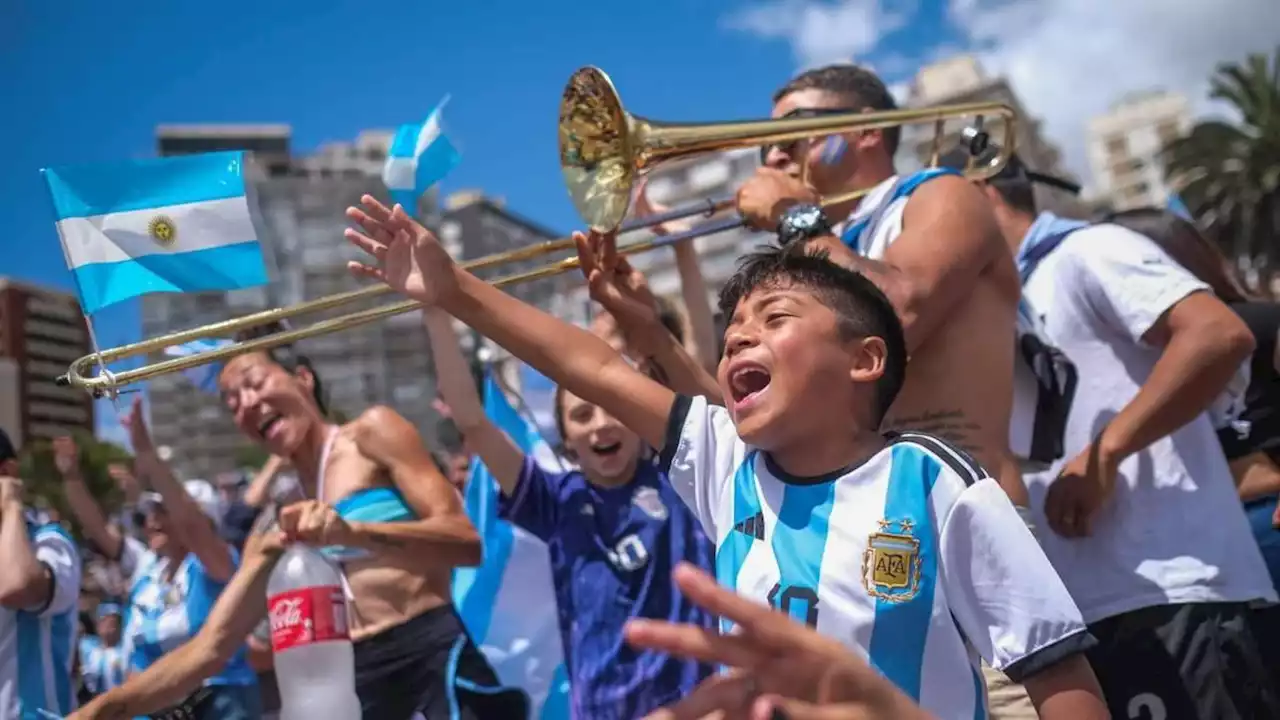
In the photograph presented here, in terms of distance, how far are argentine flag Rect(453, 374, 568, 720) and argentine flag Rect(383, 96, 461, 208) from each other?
1.41 m

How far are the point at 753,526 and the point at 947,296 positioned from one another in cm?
77

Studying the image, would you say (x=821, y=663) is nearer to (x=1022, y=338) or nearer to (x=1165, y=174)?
(x=1022, y=338)

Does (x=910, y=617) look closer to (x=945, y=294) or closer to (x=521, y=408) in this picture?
(x=945, y=294)

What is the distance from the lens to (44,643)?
16.9ft

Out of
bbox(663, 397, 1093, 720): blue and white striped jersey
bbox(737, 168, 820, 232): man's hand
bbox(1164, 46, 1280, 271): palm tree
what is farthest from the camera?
bbox(1164, 46, 1280, 271): palm tree

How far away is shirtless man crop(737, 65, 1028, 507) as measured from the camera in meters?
2.54

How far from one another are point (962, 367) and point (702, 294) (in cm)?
156

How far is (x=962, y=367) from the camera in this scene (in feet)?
8.69

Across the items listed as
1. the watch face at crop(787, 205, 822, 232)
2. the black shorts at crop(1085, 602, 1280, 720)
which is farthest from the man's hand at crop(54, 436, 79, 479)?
the black shorts at crop(1085, 602, 1280, 720)

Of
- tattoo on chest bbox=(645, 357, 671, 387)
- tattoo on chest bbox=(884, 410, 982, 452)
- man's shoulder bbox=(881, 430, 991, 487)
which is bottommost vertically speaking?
man's shoulder bbox=(881, 430, 991, 487)

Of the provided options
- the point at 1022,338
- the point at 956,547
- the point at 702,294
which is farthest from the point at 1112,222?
the point at 956,547

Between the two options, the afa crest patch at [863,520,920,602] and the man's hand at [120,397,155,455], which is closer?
the afa crest patch at [863,520,920,602]

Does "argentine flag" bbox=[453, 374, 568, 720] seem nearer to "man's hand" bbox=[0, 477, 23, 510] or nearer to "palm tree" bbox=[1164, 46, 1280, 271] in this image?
"man's hand" bbox=[0, 477, 23, 510]

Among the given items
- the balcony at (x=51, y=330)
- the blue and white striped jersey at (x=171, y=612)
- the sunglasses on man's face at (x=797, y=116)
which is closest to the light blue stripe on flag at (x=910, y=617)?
the sunglasses on man's face at (x=797, y=116)
